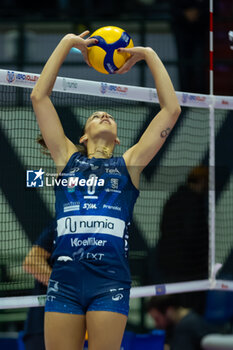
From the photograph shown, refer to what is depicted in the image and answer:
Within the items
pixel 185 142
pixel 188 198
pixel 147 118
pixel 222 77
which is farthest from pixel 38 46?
pixel 188 198

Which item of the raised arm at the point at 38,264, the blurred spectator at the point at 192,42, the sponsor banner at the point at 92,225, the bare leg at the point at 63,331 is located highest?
the blurred spectator at the point at 192,42

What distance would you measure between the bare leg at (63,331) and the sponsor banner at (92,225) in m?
0.56

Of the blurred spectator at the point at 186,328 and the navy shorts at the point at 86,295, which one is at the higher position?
the navy shorts at the point at 86,295

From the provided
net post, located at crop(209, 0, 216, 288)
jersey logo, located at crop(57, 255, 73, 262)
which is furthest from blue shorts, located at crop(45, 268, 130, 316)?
net post, located at crop(209, 0, 216, 288)

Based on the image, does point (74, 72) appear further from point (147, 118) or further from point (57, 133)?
point (57, 133)

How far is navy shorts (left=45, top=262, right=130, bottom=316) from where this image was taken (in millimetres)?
4035

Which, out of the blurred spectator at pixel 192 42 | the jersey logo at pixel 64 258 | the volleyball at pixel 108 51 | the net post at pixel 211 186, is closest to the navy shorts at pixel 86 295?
the jersey logo at pixel 64 258

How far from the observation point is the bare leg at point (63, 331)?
400 cm

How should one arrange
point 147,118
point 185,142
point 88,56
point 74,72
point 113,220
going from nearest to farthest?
1. point 113,220
2. point 88,56
3. point 185,142
4. point 147,118
5. point 74,72

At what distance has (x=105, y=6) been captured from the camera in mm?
13086

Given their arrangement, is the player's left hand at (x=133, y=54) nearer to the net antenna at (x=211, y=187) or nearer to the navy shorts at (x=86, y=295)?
the navy shorts at (x=86, y=295)

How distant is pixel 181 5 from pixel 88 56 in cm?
737

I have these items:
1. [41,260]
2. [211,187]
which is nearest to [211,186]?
[211,187]

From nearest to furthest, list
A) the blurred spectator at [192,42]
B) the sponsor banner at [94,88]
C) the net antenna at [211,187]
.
A: the sponsor banner at [94,88] → the net antenna at [211,187] → the blurred spectator at [192,42]
